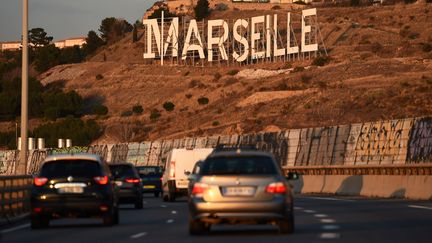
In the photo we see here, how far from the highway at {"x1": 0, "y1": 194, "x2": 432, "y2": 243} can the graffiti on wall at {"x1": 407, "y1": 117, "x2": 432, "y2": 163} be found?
57.3 feet

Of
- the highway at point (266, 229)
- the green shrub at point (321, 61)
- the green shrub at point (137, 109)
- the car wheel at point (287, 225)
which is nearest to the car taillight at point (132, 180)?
the highway at point (266, 229)

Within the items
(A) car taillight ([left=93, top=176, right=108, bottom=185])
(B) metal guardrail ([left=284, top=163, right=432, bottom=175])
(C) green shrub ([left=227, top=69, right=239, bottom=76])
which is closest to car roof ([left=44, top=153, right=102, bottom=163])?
(A) car taillight ([left=93, top=176, right=108, bottom=185])

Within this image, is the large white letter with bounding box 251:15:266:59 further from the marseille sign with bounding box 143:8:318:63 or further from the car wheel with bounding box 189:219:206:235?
the car wheel with bounding box 189:219:206:235

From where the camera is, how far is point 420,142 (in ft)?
182

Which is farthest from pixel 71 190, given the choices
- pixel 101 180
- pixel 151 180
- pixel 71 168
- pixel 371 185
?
pixel 151 180

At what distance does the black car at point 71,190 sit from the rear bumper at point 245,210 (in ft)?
17.2

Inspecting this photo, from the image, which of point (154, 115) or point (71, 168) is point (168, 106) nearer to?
point (154, 115)

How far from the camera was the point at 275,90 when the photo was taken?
471 ft

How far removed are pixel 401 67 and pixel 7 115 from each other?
180 ft

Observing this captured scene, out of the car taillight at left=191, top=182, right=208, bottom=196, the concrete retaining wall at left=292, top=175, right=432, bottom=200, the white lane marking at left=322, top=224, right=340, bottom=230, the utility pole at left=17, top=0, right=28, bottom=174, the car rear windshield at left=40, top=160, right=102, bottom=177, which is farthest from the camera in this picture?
the concrete retaining wall at left=292, top=175, right=432, bottom=200

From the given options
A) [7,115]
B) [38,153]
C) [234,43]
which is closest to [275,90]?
[234,43]

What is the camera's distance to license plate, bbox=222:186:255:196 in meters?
24.3

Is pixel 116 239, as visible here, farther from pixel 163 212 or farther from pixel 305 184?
pixel 305 184

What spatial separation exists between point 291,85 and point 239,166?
120 meters
